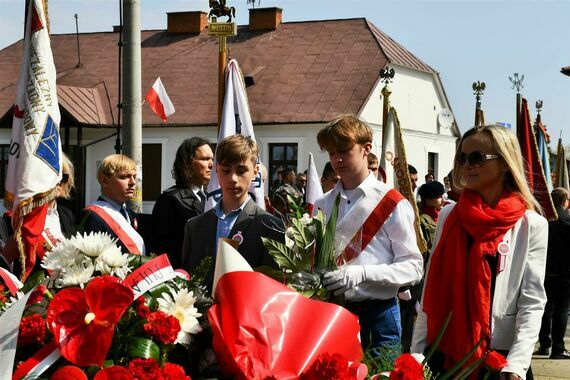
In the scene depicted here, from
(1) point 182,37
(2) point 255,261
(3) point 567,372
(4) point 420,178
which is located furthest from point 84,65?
(2) point 255,261

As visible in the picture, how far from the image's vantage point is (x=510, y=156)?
12.1 feet

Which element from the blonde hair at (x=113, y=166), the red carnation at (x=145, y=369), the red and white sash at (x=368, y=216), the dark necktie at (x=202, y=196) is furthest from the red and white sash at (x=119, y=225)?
the red carnation at (x=145, y=369)

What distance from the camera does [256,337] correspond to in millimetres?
2430

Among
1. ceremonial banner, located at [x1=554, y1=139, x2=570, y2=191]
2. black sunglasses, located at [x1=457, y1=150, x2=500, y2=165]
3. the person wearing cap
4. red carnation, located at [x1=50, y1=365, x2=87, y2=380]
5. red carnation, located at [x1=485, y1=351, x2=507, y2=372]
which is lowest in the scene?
ceremonial banner, located at [x1=554, y1=139, x2=570, y2=191]

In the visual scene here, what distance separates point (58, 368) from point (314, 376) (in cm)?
66

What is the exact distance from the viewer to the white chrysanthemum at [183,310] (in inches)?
103

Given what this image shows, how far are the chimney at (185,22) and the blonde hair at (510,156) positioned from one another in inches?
1451

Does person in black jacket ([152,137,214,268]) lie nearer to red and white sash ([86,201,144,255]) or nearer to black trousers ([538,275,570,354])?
red and white sash ([86,201,144,255])

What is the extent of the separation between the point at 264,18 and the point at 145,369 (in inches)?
1480

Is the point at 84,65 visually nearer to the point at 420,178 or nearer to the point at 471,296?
the point at 420,178

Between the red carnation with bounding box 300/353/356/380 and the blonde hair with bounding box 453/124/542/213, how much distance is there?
59.7 inches

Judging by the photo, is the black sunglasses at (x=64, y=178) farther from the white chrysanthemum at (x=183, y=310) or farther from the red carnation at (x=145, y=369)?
the red carnation at (x=145, y=369)

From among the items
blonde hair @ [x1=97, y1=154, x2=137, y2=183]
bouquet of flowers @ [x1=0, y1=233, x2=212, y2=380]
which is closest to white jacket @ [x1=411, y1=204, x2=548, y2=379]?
bouquet of flowers @ [x1=0, y1=233, x2=212, y2=380]

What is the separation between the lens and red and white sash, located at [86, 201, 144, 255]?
5.38m
